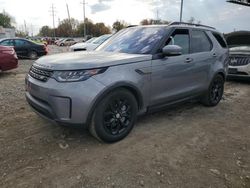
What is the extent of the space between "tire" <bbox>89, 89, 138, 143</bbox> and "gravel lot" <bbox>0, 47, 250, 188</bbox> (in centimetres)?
16

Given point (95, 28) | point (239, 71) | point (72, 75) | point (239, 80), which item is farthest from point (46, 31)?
point (72, 75)

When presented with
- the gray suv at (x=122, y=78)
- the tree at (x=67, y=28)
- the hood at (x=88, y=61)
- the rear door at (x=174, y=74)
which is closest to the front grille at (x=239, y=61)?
the gray suv at (x=122, y=78)

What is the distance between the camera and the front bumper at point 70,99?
3418mm

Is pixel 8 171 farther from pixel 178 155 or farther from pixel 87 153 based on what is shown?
pixel 178 155

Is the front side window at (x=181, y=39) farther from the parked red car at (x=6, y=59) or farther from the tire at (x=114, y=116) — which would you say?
the parked red car at (x=6, y=59)

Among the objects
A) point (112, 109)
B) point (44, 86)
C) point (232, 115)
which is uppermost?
point (44, 86)

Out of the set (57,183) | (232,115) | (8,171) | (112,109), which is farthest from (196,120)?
(8,171)

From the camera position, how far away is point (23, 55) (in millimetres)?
16906

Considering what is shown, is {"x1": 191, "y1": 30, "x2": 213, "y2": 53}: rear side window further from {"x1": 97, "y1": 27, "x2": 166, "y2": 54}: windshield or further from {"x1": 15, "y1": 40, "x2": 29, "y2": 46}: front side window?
{"x1": 15, "y1": 40, "x2": 29, "y2": 46}: front side window

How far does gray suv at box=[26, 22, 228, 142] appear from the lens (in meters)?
3.48

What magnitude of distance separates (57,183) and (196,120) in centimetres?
309

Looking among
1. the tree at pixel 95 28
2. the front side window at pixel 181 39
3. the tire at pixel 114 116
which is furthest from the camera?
the tree at pixel 95 28

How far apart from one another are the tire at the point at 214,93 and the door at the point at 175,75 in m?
0.68

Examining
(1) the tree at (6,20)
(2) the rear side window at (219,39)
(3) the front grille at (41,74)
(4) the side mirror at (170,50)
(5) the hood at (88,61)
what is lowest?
(3) the front grille at (41,74)
